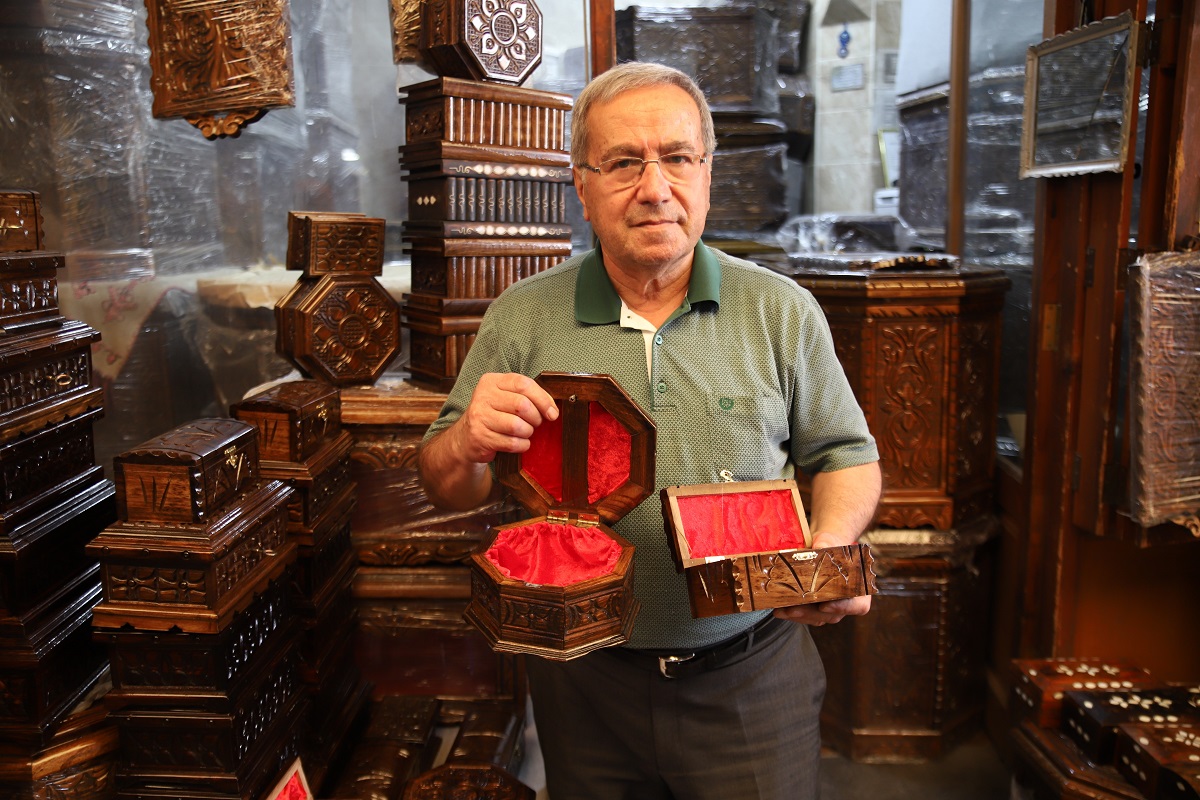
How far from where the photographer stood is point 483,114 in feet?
9.80

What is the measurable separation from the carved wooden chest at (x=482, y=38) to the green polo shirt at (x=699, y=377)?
1.23 m

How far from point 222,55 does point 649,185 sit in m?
1.82

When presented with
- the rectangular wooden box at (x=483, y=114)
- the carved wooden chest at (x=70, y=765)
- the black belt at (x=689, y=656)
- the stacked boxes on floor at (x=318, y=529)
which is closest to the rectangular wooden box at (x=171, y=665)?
the carved wooden chest at (x=70, y=765)

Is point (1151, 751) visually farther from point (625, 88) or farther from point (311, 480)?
point (311, 480)

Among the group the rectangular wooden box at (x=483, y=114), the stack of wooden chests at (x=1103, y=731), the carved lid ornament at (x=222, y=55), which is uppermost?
the carved lid ornament at (x=222, y=55)

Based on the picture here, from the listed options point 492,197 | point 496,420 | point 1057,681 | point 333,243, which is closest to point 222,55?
point 333,243

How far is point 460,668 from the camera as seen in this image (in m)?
3.15

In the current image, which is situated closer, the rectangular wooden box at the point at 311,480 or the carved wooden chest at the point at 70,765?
the carved wooden chest at the point at 70,765

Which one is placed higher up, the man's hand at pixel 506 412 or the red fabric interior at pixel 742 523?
the man's hand at pixel 506 412

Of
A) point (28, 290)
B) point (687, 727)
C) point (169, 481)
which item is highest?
point (28, 290)

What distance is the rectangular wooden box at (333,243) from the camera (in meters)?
3.04

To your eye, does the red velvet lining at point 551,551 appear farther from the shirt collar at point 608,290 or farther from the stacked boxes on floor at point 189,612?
the stacked boxes on floor at point 189,612

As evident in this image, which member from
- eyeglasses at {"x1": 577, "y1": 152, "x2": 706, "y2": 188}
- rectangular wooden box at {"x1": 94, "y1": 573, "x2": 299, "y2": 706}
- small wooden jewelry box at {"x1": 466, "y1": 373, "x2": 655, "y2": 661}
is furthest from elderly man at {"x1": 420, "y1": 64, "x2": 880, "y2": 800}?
rectangular wooden box at {"x1": 94, "y1": 573, "x2": 299, "y2": 706}

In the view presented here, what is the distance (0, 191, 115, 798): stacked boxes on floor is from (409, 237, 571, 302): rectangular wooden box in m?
1.07
